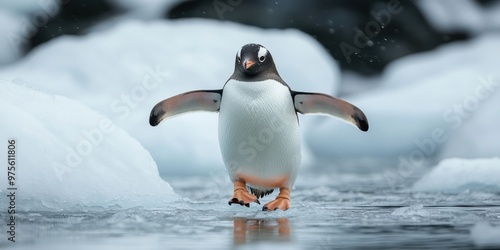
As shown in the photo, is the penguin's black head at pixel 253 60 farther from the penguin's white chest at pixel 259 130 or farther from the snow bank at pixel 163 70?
the snow bank at pixel 163 70

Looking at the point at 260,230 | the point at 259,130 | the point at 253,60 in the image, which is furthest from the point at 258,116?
the point at 260,230

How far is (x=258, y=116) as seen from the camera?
14.1 ft

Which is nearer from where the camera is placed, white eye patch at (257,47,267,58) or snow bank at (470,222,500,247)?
snow bank at (470,222,500,247)

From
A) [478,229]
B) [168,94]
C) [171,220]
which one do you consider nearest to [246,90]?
[171,220]

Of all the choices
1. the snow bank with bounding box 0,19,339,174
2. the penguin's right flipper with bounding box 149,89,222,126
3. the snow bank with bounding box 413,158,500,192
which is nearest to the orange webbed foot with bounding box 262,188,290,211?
the penguin's right flipper with bounding box 149,89,222,126

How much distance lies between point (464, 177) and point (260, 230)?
9.34 ft

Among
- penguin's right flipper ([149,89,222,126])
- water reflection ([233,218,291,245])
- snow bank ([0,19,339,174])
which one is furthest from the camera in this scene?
snow bank ([0,19,339,174])

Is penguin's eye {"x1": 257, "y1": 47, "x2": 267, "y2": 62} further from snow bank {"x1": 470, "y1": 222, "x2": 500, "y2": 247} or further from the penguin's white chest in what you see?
snow bank {"x1": 470, "y1": 222, "x2": 500, "y2": 247}

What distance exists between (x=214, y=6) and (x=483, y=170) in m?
8.63

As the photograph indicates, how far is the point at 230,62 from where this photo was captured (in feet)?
36.1

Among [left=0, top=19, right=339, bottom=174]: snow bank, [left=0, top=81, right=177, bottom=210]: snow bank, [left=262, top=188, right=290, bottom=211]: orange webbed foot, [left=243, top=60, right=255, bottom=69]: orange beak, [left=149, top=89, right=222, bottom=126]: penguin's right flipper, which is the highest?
[left=0, top=19, right=339, bottom=174]: snow bank

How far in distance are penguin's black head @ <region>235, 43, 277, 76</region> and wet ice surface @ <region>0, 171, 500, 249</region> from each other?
65cm

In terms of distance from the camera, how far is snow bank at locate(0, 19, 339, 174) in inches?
336

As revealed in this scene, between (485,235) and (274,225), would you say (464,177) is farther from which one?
(485,235)
